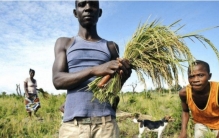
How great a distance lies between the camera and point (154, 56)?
8.41ft

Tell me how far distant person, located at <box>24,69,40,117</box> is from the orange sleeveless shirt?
566 centimetres

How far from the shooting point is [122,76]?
7.96ft

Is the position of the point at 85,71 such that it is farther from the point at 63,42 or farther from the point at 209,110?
the point at 209,110

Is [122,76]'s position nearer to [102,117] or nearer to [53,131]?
[102,117]

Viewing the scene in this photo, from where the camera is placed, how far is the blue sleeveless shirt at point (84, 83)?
96.3 inches

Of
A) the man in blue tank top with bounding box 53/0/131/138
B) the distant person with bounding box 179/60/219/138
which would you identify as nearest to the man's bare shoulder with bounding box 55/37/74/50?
the man in blue tank top with bounding box 53/0/131/138

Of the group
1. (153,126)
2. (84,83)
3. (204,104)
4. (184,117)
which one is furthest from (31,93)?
(84,83)

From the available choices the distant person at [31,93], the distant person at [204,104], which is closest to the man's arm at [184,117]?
the distant person at [204,104]

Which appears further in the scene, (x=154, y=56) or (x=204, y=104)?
(x=204, y=104)

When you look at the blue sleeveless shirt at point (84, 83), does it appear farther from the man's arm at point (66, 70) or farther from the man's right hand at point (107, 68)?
the man's right hand at point (107, 68)

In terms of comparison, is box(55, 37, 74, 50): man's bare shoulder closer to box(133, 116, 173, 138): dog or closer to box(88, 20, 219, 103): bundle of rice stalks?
box(88, 20, 219, 103): bundle of rice stalks

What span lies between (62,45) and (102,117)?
26.6 inches

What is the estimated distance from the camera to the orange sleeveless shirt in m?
4.16

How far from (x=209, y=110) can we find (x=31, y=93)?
5898mm
